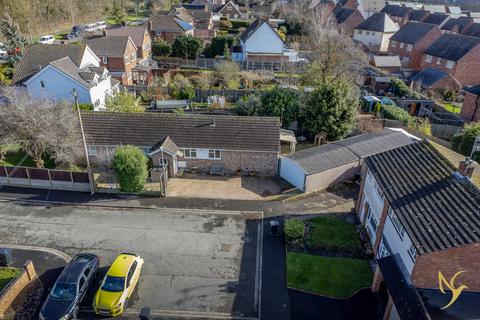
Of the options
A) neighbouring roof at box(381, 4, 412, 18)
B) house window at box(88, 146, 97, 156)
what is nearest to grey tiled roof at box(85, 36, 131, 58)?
house window at box(88, 146, 97, 156)

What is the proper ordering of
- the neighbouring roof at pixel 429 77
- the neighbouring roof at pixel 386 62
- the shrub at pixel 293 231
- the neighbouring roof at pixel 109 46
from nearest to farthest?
the shrub at pixel 293 231 < the neighbouring roof at pixel 109 46 < the neighbouring roof at pixel 429 77 < the neighbouring roof at pixel 386 62

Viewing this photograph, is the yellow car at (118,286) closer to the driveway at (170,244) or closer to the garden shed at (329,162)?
the driveway at (170,244)

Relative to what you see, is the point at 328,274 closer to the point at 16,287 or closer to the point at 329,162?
the point at 329,162

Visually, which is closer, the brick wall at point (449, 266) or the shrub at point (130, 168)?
the brick wall at point (449, 266)

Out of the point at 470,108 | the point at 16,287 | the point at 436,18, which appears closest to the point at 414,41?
the point at 470,108

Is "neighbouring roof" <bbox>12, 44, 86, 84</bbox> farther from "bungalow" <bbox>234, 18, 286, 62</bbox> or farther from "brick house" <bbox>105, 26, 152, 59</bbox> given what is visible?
"bungalow" <bbox>234, 18, 286, 62</bbox>

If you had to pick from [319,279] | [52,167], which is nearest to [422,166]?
[319,279]

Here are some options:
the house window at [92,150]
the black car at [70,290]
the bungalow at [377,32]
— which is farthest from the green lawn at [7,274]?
the bungalow at [377,32]

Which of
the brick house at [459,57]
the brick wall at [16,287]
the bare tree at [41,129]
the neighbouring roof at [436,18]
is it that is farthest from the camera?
the neighbouring roof at [436,18]
